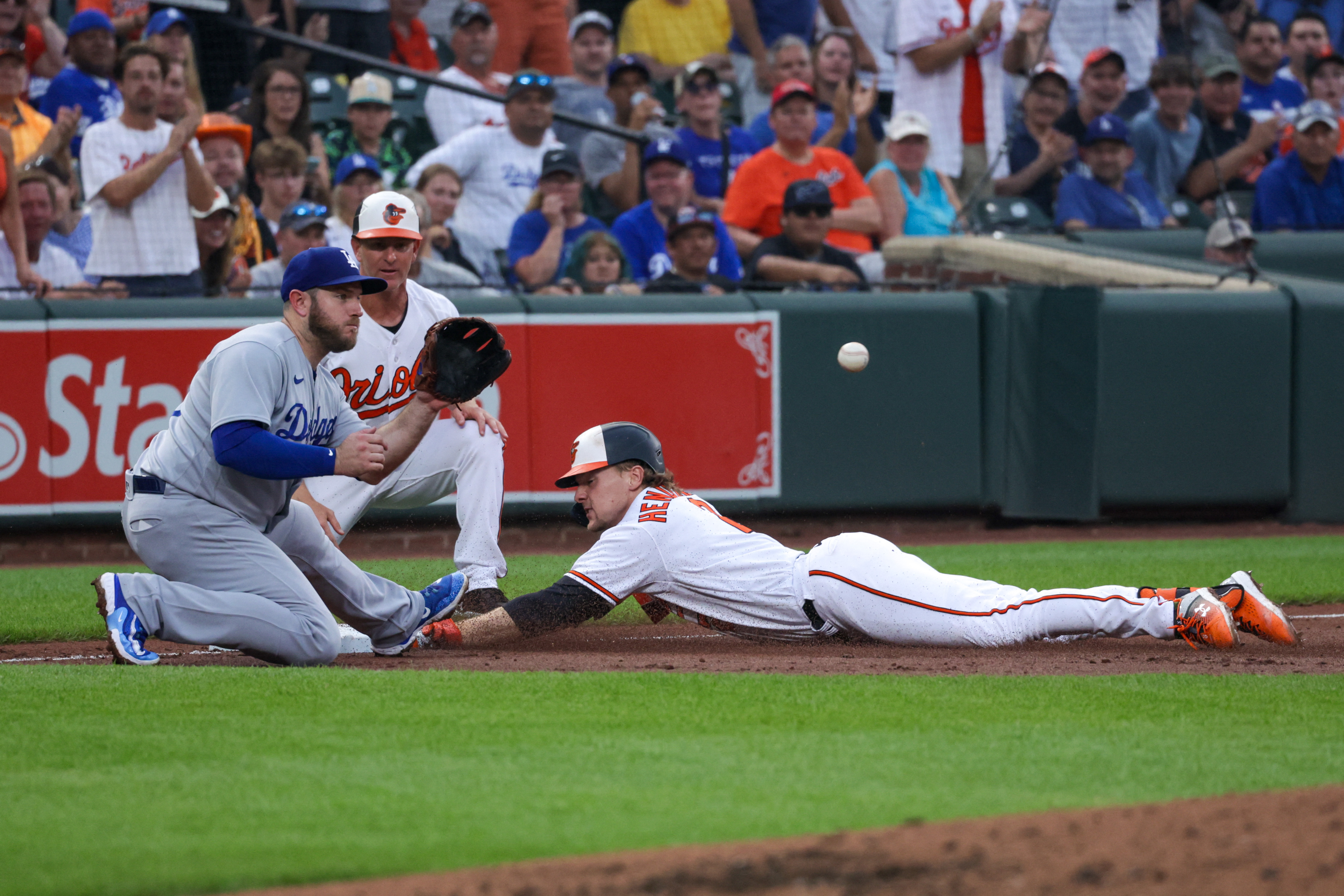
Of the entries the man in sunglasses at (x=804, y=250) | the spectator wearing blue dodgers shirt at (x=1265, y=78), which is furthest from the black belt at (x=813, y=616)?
the spectator wearing blue dodgers shirt at (x=1265, y=78)

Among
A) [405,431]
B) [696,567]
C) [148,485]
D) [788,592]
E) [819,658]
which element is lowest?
[819,658]

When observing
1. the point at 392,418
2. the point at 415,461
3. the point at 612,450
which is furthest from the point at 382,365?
the point at 612,450

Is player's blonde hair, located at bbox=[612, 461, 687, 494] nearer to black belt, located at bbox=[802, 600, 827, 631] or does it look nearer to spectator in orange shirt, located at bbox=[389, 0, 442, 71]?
black belt, located at bbox=[802, 600, 827, 631]

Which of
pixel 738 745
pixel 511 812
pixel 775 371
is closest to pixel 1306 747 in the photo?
pixel 738 745

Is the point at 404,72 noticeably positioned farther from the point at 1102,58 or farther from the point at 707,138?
the point at 1102,58

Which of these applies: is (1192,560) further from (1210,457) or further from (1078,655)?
(1078,655)

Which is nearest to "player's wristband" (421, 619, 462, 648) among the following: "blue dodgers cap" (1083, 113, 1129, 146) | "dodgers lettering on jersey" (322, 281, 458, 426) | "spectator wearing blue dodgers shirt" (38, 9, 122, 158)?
"dodgers lettering on jersey" (322, 281, 458, 426)
